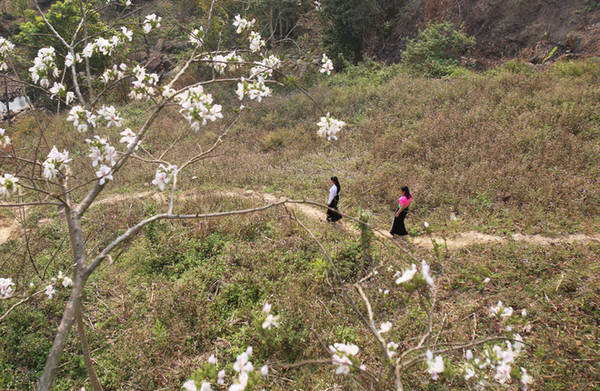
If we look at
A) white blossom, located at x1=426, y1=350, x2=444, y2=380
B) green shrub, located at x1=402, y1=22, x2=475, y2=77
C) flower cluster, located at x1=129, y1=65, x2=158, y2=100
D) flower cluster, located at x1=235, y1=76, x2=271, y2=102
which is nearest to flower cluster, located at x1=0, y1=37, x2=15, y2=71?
flower cluster, located at x1=129, y1=65, x2=158, y2=100

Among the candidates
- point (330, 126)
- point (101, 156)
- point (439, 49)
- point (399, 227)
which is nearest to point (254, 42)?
point (330, 126)

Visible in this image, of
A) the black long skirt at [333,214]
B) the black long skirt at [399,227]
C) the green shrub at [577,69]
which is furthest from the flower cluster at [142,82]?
the green shrub at [577,69]

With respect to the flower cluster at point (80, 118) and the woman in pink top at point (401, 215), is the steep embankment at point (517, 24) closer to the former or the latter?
the woman in pink top at point (401, 215)

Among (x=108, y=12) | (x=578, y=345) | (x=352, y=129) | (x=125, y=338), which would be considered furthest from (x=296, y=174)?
(x=108, y=12)

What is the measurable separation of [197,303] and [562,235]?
6141 mm

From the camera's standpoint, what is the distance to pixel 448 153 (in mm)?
8250

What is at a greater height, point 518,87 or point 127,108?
point 518,87

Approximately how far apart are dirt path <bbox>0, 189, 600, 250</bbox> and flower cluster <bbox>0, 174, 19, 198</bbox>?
115 inches

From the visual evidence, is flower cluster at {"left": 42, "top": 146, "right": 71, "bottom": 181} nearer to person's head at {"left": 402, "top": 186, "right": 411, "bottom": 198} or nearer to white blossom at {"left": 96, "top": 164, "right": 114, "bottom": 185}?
white blossom at {"left": 96, "top": 164, "right": 114, "bottom": 185}

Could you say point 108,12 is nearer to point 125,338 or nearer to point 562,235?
point 125,338

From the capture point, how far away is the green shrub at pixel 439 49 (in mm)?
13109

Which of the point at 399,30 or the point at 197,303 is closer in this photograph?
the point at 197,303

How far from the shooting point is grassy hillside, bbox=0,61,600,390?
414 centimetres

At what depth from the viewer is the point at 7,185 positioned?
196cm
